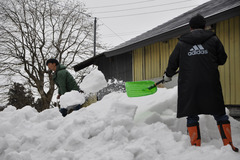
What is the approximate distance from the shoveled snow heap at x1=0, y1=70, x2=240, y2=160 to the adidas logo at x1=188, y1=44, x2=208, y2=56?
108 cm

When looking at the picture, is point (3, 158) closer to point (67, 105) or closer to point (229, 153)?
point (67, 105)

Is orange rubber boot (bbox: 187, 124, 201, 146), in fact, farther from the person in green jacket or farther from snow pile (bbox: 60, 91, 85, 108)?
the person in green jacket

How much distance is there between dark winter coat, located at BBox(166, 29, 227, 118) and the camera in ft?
7.87

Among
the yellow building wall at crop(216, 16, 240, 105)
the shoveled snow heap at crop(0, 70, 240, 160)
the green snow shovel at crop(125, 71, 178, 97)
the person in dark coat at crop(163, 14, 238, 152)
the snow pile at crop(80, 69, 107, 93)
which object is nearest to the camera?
the shoveled snow heap at crop(0, 70, 240, 160)

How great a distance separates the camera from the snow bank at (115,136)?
227 centimetres

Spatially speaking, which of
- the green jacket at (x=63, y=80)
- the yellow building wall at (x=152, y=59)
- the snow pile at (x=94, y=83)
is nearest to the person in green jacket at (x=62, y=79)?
the green jacket at (x=63, y=80)

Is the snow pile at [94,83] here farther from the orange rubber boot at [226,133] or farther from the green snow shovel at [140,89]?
the orange rubber boot at [226,133]

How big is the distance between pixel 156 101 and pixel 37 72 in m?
15.3

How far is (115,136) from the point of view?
8.62 ft

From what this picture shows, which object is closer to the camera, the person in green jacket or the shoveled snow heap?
the shoveled snow heap

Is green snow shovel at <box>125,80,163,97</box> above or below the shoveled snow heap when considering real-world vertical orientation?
above

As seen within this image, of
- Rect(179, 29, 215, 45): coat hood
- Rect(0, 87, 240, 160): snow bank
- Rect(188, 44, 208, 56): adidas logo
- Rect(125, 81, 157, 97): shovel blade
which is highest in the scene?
Rect(179, 29, 215, 45): coat hood

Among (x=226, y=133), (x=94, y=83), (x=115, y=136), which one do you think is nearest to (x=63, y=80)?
(x=94, y=83)

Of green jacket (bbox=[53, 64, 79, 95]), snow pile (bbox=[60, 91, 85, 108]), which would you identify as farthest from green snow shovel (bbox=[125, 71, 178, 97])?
green jacket (bbox=[53, 64, 79, 95])
